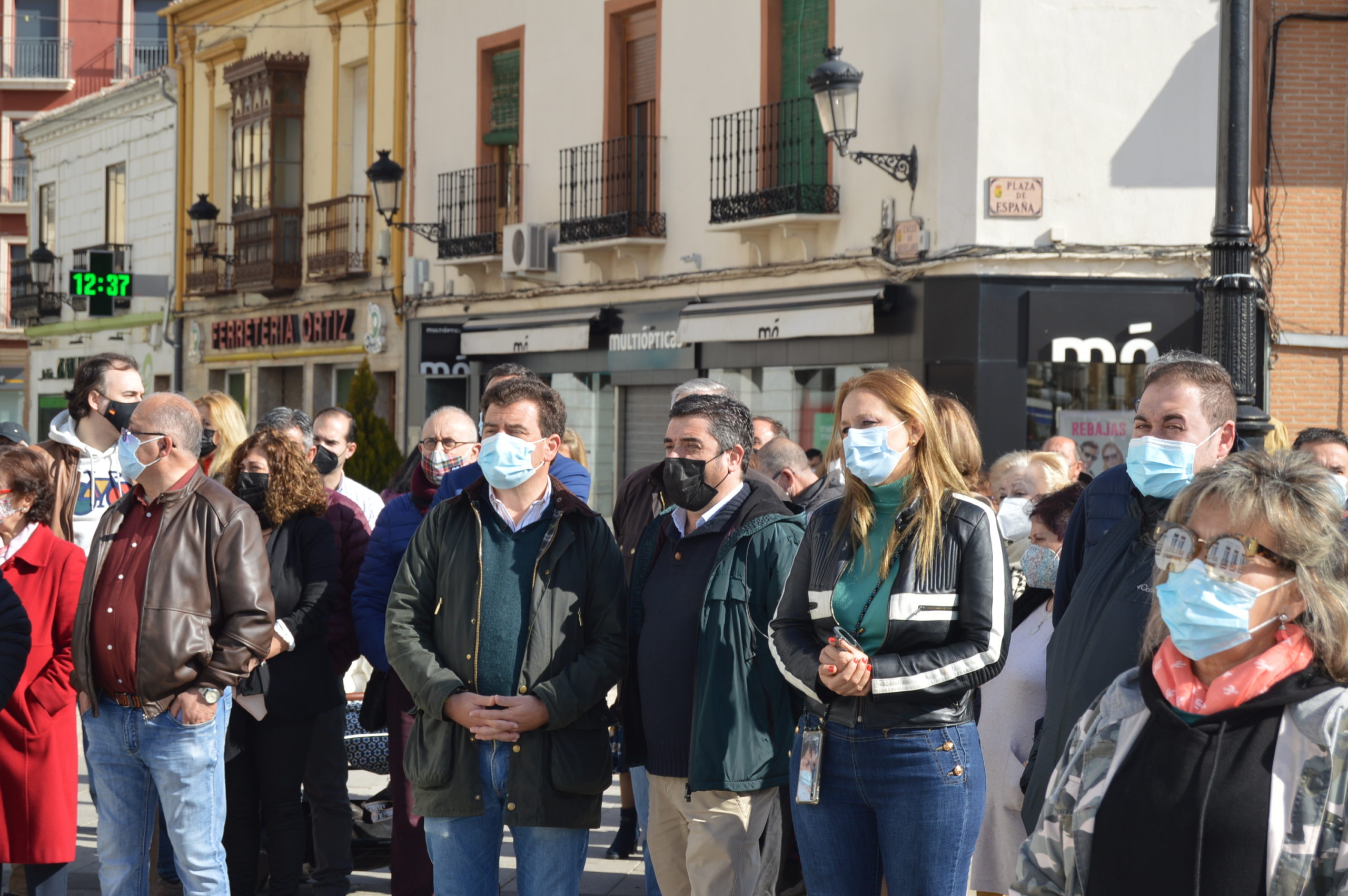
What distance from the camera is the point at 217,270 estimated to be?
2327cm

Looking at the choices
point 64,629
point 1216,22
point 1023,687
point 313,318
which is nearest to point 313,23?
point 313,318

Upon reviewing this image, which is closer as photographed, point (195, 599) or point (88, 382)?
point (195, 599)

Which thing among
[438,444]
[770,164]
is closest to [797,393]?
[770,164]

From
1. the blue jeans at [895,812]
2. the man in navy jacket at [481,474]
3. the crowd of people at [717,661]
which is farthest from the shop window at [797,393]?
the blue jeans at [895,812]

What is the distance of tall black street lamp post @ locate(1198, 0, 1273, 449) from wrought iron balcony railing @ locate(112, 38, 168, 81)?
3652cm

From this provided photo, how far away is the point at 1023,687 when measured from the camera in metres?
4.68

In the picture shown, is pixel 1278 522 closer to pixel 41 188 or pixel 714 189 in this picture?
pixel 714 189

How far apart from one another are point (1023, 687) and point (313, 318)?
1820 centimetres

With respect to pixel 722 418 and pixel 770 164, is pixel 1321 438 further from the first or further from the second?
pixel 770 164

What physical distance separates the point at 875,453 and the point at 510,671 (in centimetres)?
125

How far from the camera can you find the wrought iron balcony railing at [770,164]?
14086 millimetres

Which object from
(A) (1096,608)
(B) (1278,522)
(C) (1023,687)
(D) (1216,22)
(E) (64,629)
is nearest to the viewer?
(B) (1278,522)

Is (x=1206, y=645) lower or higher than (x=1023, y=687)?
higher

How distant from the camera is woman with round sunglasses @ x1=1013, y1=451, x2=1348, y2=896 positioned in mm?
2393
